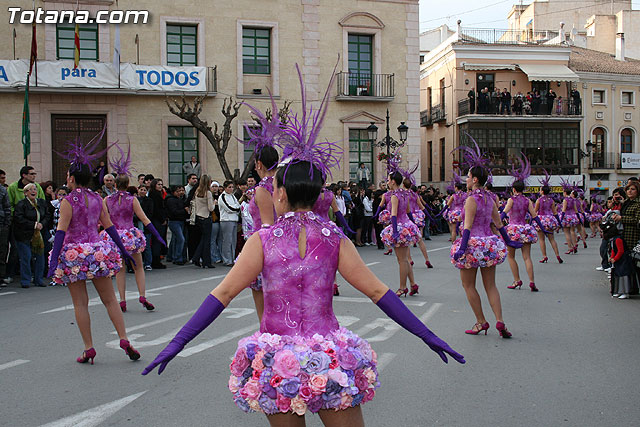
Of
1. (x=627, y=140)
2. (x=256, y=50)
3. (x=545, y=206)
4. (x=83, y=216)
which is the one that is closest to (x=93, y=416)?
(x=83, y=216)

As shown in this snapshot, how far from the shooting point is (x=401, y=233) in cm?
1070

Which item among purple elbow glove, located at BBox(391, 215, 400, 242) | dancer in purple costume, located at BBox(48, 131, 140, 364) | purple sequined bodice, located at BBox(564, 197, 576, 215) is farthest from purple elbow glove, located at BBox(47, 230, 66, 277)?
purple sequined bodice, located at BBox(564, 197, 576, 215)

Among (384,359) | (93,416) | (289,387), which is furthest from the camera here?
(384,359)

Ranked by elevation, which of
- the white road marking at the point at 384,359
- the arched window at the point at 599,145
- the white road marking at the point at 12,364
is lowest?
the white road marking at the point at 384,359

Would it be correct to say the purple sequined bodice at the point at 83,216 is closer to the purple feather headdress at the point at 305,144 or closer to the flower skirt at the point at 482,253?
the purple feather headdress at the point at 305,144

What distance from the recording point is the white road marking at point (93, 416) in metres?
4.73

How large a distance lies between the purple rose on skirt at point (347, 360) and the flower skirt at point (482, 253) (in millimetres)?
4782

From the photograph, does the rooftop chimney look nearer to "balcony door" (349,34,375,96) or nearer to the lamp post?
"balcony door" (349,34,375,96)

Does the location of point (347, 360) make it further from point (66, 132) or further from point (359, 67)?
point (359, 67)

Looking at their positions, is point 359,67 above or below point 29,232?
above

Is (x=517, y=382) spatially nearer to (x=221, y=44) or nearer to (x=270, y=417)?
(x=270, y=417)

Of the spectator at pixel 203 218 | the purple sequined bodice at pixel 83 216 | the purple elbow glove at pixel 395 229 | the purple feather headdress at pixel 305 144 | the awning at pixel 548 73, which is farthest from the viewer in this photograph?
the awning at pixel 548 73

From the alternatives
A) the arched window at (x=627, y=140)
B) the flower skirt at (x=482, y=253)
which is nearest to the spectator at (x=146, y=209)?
the flower skirt at (x=482, y=253)

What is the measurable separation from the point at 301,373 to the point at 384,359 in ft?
12.4
